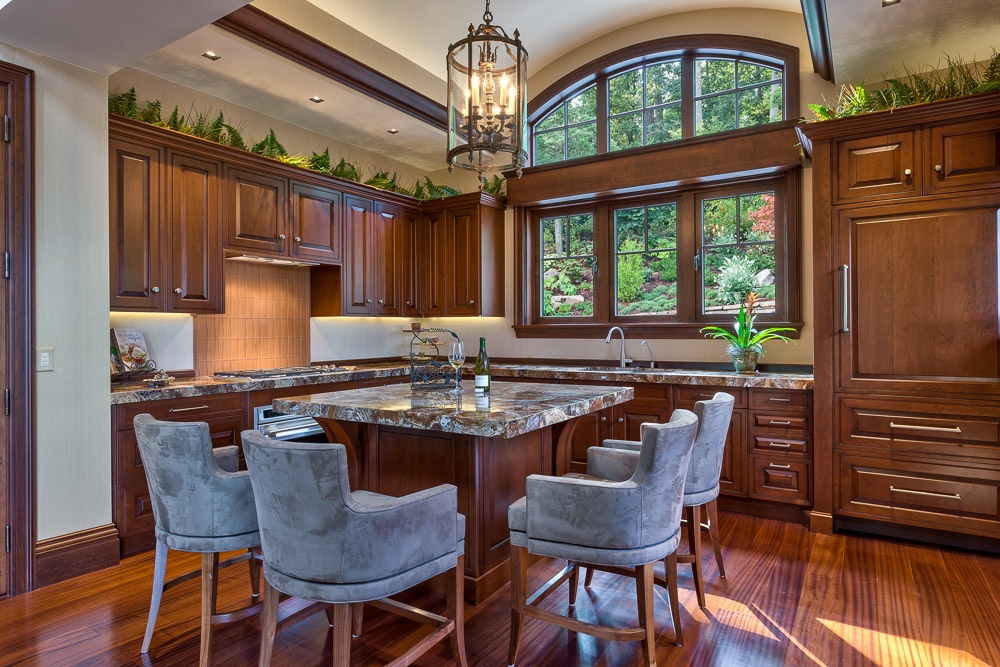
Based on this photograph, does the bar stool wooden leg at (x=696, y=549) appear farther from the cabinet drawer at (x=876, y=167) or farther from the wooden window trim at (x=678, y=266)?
the wooden window trim at (x=678, y=266)

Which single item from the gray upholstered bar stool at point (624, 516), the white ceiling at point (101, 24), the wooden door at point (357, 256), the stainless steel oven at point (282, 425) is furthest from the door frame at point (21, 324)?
the gray upholstered bar stool at point (624, 516)

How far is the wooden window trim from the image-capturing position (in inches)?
166

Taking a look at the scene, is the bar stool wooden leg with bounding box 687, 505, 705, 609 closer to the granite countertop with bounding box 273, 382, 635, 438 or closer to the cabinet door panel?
the granite countertop with bounding box 273, 382, 635, 438

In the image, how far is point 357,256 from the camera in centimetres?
491

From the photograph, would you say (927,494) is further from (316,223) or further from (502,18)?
(316,223)

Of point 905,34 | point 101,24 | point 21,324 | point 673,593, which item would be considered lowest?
point 673,593

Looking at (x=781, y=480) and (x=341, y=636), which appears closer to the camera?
(x=341, y=636)

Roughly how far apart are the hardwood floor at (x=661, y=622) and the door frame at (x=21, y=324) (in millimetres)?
264

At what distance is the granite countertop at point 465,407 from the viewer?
1.89 meters

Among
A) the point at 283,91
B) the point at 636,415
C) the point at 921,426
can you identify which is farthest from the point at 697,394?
the point at 283,91

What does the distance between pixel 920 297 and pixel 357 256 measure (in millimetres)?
4012

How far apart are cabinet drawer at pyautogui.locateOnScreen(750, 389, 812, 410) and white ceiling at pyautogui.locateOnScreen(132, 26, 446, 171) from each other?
342cm

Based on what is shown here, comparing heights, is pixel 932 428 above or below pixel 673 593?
above

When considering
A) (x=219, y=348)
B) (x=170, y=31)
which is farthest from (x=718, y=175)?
(x=219, y=348)
